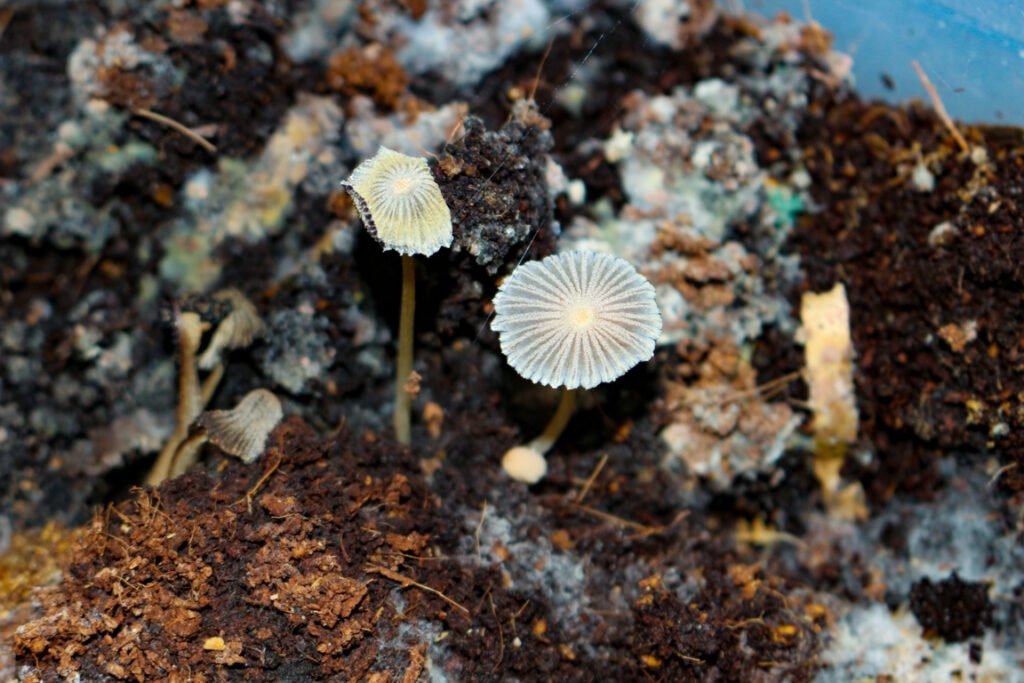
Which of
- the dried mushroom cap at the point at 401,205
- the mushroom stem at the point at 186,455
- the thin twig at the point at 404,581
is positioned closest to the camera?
the dried mushroom cap at the point at 401,205

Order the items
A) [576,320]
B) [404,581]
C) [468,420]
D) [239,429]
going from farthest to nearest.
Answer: [468,420] < [239,429] < [404,581] < [576,320]

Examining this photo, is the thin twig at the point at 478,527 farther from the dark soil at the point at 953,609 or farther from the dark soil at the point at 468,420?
the dark soil at the point at 953,609

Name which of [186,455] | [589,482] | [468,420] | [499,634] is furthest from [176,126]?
[499,634]

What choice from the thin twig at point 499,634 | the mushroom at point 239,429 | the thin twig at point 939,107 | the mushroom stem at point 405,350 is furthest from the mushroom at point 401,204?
the thin twig at point 939,107

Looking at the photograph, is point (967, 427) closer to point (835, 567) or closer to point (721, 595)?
point (835, 567)

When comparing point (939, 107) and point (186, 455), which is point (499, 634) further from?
point (939, 107)

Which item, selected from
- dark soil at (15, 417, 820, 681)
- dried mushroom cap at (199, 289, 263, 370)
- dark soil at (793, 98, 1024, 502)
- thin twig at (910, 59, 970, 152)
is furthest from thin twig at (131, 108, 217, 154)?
thin twig at (910, 59, 970, 152)

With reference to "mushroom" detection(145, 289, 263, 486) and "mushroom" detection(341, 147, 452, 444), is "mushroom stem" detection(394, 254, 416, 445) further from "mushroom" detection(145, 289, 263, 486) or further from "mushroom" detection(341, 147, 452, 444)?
"mushroom" detection(145, 289, 263, 486)
